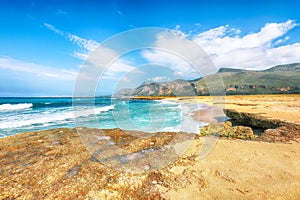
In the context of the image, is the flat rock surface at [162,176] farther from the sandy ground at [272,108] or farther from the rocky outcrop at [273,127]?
the sandy ground at [272,108]

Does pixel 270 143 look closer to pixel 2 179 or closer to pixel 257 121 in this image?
pixel 257 121

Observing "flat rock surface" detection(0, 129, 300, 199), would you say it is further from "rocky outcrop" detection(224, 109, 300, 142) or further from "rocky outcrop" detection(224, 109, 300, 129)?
"rocky outcrop" detection(224, 109, 300, 129)

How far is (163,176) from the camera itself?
3703 mm

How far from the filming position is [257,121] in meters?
10.6

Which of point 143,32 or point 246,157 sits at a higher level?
point 143,32

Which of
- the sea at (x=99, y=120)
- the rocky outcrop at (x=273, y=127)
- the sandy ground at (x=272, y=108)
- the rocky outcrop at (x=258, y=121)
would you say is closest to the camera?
the rocky outcrop at (x=273, y=127)

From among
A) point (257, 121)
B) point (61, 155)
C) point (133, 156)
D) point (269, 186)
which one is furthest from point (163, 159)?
point (257, 121)

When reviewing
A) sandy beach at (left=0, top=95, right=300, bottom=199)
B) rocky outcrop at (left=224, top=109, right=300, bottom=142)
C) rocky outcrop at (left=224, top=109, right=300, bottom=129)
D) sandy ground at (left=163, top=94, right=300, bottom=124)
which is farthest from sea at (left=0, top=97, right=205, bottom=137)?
sandy beach at (left=0, top=95, right=300, bottom=199)

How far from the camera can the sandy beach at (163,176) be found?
3.07m

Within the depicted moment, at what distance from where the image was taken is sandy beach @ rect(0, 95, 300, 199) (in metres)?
3.07

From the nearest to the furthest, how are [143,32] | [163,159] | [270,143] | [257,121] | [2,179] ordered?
[2,179]
[163,159]
[270,143]
[143,32]
[257,121]

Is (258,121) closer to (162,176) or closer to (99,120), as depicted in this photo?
(162,176)

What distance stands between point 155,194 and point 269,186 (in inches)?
100

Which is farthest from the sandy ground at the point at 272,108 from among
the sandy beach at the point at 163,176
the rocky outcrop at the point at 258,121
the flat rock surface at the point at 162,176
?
the flat rock surface at the point at 162,176
